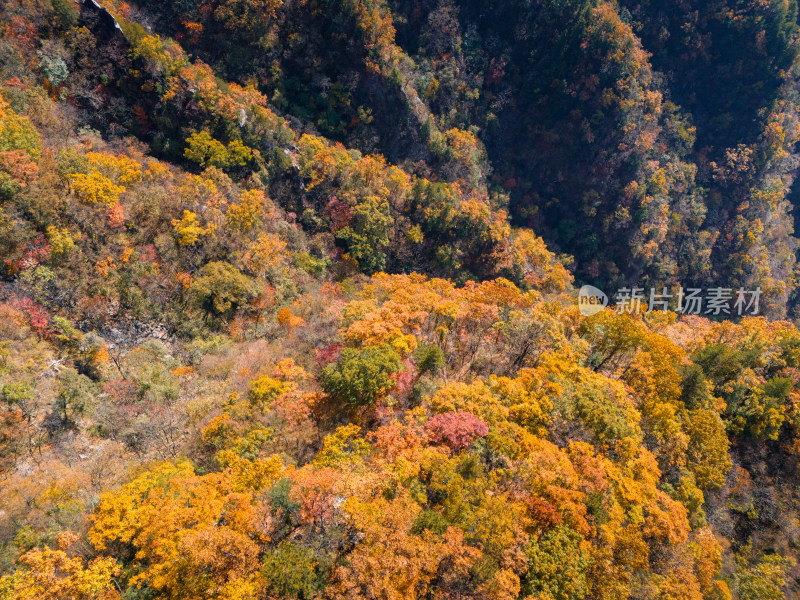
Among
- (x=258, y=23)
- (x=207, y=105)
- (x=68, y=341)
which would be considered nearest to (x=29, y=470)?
(x=68, y=341)

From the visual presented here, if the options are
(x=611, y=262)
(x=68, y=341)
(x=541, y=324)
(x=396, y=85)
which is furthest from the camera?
(x=611, y=262)

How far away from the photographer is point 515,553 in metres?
20.7

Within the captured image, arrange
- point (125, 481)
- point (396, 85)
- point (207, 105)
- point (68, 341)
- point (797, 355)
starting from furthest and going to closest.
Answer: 1. point (396, 85)
2. point (207, 105)
3. point (797, 355)
4. point (68, 341)
5. point (125, 481)

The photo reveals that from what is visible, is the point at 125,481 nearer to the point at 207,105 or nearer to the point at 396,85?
the point at 207,105

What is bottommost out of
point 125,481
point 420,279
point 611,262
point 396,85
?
point 125,481

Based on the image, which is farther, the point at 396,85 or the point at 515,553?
the point at 396,85

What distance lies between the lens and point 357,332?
32.5 meters

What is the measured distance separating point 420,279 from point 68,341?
38029 mm
